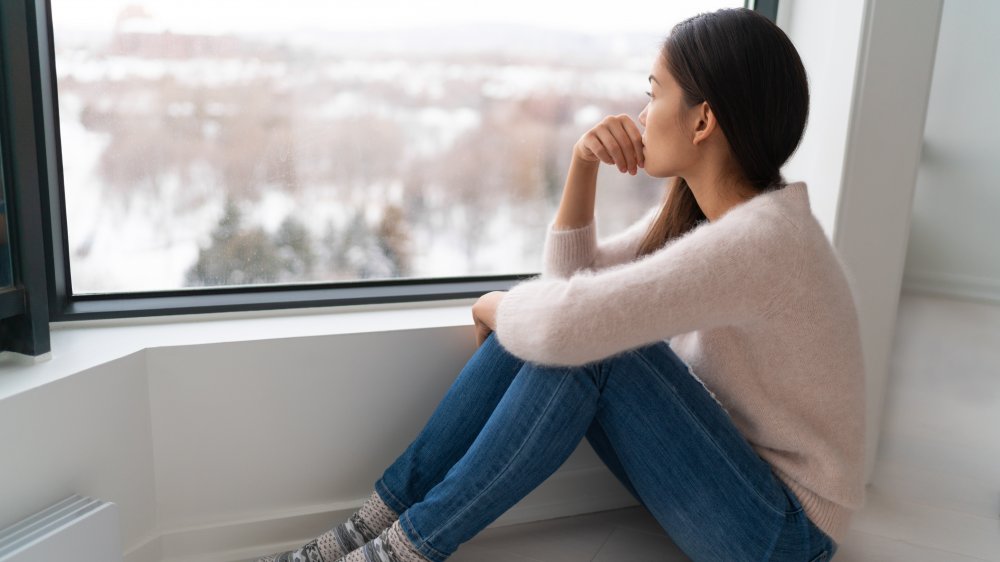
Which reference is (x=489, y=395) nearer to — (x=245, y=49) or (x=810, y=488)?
(x=810, y=488)

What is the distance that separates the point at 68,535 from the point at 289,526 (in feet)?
1.49

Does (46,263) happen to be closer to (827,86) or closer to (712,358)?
(712,358)

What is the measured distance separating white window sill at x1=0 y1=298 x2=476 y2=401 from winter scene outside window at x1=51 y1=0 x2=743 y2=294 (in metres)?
0.10

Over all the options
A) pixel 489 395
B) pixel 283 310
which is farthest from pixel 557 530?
pixel 283 310

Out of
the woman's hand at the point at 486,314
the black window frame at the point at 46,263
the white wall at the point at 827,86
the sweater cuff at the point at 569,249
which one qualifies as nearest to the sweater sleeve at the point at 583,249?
the sweater cuff at the point at 569,249

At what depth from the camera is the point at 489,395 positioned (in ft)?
4.56

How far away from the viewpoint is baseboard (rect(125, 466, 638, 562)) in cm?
146

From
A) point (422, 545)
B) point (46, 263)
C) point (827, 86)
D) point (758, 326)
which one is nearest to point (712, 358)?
point (758, 326)

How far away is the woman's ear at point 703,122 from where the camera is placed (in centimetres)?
117

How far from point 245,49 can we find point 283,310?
1.69ft

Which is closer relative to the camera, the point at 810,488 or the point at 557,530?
the point at 810,488

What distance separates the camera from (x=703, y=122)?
46.7 inches

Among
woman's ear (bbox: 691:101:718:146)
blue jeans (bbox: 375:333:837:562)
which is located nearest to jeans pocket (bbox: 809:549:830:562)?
blue jeans (bbox: 375:333:837:562)

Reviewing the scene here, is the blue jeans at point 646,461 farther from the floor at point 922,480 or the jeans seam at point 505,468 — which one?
the floor at point 922,480
